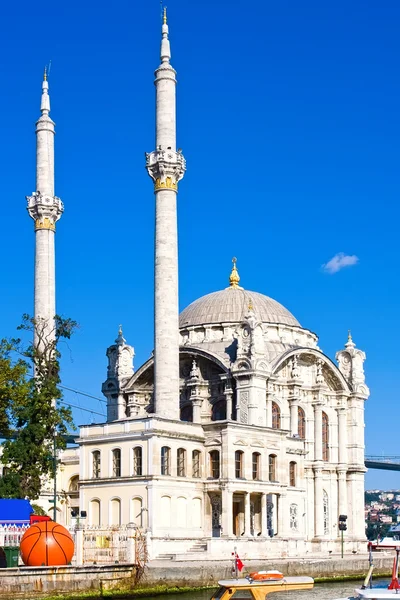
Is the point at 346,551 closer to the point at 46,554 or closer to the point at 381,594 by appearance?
the point at 46,554

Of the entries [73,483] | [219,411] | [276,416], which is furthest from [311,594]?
[73,483]

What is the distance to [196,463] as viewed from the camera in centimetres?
5988

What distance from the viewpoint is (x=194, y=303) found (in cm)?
8294

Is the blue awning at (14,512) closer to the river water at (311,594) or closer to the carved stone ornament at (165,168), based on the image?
the river water at (311,594)

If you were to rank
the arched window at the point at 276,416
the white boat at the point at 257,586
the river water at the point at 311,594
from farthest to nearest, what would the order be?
1. the arched window at the point at 276,416
2. the river water at the point at 311,594
3. the white boat at the point at 257,586

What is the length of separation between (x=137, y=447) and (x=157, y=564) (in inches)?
468

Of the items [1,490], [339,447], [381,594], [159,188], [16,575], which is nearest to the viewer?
[381,594]

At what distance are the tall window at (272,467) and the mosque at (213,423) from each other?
0.19ft

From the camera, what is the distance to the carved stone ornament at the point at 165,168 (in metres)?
62.7

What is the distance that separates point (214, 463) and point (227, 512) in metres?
3.29

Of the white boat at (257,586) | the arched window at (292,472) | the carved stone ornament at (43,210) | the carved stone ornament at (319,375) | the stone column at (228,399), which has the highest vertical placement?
the carved stone ornament at (43,210)

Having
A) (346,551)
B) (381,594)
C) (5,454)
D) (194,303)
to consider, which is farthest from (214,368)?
(381,594)

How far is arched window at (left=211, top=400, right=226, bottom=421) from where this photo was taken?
241 feet

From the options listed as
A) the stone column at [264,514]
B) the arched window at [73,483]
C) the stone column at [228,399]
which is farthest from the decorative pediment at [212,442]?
the arched window at [73,483]
